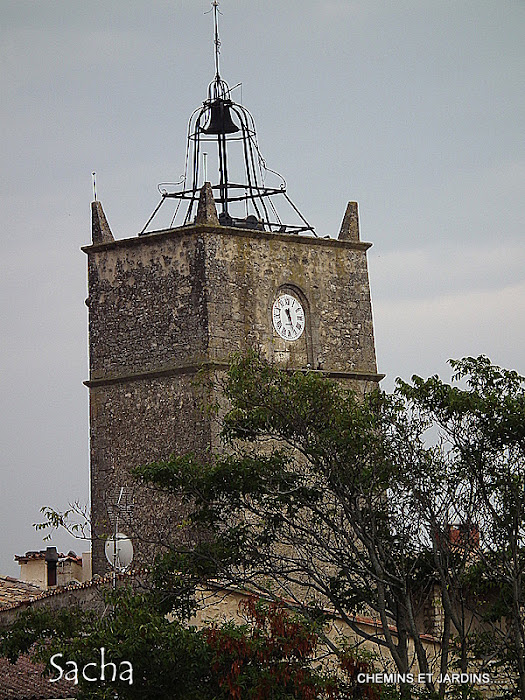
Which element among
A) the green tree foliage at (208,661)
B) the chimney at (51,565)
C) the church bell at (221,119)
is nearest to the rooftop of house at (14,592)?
the chimney at (51,565)

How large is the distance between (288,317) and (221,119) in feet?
13.3

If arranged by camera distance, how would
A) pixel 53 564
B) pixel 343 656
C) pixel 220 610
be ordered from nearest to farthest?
pixel 343 656 < pixel 220 610 < pixel 53 564

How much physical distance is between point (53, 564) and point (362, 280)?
850 cm

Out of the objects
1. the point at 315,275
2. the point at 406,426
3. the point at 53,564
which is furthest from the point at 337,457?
the point at 53,564

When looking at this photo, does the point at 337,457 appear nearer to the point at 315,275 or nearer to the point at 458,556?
the point at 458,556

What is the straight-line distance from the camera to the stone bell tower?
936 inches

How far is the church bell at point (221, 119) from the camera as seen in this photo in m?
25.7

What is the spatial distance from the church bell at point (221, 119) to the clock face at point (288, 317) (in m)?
3.45

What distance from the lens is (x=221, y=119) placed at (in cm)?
2572

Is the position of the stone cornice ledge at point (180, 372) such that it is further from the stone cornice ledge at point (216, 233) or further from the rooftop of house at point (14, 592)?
the rooftop of house at point (14, 592)

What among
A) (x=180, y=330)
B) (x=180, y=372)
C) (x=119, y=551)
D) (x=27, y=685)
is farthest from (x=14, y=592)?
(x=119, y=551)

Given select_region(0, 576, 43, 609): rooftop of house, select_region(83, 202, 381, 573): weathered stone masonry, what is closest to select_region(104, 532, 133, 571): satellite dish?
select_region(0, 576, 43, 609): rooftop of house

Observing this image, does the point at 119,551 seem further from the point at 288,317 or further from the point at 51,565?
the point at 51,565

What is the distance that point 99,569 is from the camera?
2364 cm
